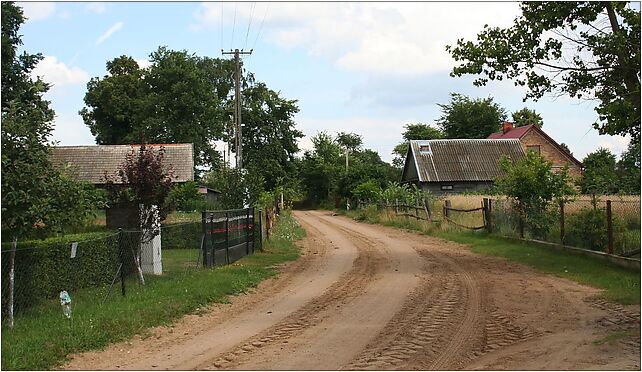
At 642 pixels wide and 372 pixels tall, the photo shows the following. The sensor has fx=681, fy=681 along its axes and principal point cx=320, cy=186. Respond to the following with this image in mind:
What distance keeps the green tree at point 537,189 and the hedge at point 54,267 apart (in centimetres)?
1325

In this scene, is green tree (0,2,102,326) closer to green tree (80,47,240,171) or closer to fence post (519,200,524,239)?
fence post (519,200,524,239)

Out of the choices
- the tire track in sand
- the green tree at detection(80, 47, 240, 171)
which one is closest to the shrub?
the tire track in sand

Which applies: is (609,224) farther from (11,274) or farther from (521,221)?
(11,274)

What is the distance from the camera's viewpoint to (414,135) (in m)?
94.8

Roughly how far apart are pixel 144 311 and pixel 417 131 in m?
86.3

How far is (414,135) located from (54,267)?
84897 millimetres

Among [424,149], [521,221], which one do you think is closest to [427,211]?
[521,221]

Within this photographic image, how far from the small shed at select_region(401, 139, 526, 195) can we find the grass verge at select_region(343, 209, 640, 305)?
22.9 meters

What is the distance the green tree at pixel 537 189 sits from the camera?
21.6 m

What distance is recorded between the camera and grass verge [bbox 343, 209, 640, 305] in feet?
41.8

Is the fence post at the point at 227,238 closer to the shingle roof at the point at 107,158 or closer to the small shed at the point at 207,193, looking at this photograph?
the shingle roof at the point at 107,158

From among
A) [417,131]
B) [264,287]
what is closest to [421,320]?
[264,287]

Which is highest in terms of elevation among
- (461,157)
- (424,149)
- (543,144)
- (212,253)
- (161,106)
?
(161,106)

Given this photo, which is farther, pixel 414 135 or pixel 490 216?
pixel 414 135
